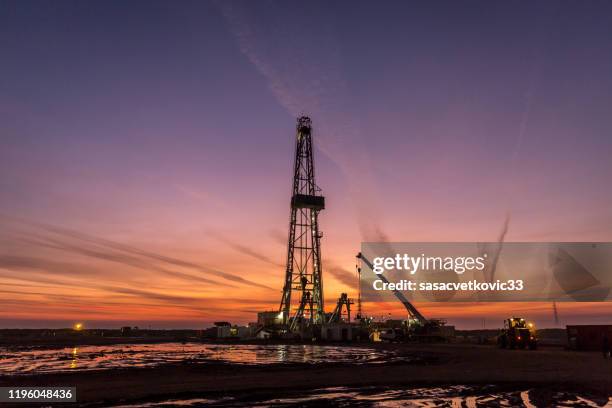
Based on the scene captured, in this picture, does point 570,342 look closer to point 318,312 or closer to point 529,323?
point 529,323

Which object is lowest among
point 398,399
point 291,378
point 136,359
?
point 398,399

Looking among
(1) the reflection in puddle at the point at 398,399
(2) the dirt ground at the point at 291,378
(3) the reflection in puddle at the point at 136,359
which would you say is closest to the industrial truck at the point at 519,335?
(3) the reflection in puddle at the point at 136,359

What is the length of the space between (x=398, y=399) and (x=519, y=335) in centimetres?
3231

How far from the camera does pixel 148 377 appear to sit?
66.8ft

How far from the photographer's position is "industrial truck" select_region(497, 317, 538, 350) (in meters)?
41.8

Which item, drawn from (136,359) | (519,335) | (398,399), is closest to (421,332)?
(519,335)

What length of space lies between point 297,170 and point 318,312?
851 inches

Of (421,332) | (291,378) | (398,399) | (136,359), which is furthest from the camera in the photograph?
(421,332)

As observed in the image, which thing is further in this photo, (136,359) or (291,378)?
(136,359)

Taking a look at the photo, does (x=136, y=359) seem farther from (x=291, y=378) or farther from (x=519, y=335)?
(x=519, y=335)

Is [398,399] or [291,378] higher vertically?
[291,378]

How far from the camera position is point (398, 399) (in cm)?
1456

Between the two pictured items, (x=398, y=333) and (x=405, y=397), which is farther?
(x=398, y=333)

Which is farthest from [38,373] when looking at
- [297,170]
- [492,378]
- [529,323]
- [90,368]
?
[297,170]
